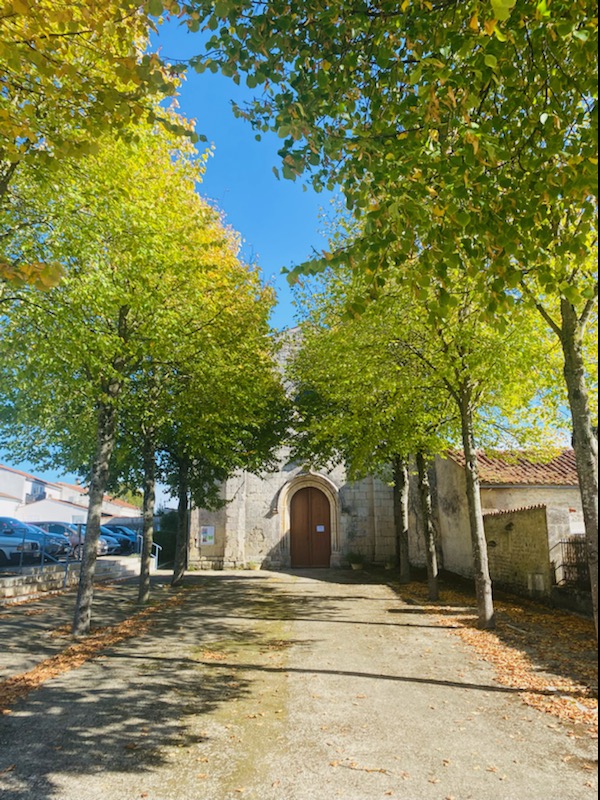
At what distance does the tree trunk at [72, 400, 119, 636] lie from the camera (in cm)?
Answer: 980

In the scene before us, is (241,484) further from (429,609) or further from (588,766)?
(588,766)

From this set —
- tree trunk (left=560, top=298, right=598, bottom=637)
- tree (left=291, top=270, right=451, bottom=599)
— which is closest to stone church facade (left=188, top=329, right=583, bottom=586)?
tree (left=291, top=270, right=451, bottom=599)

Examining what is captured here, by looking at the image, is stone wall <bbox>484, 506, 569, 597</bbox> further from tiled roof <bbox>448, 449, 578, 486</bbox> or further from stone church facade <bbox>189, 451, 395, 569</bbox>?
stone church facade <bbox>189, 451, 395, 569</bbox>

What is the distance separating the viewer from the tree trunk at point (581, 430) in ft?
20.8

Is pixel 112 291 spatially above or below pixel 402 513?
above

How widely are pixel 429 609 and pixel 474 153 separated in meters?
11.2

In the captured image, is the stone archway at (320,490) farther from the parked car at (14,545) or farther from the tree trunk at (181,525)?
the parked car at (14,545)

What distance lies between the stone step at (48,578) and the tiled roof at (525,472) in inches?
513

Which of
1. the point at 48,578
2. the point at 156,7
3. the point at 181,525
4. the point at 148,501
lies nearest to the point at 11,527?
the point at 48,578

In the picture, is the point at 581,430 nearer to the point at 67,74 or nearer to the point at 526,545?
the point at 67,74

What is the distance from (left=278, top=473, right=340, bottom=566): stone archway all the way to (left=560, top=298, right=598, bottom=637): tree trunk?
19014 millimetres

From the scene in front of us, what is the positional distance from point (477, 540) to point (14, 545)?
15.6 m

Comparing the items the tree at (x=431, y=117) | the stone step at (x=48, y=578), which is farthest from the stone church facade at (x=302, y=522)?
the tree at (x=431, y=117)

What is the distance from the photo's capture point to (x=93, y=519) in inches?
407
